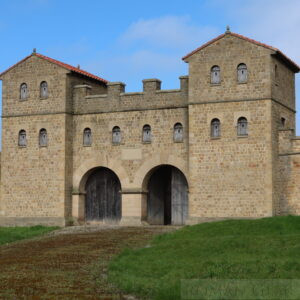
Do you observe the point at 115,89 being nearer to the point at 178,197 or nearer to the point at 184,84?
the point at 184,84

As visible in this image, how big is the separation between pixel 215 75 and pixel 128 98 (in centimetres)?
468

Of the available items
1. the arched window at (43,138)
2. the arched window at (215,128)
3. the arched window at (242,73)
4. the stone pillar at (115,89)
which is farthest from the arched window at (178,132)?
the arched window at (43,138)

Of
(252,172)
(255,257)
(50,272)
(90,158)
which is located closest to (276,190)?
(252,172)

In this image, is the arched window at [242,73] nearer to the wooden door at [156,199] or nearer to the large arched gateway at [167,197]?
the large arched gateway at [167,197]

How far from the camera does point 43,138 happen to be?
111 feet

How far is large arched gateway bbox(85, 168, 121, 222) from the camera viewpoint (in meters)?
33.8

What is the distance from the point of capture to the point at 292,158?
1155 inches

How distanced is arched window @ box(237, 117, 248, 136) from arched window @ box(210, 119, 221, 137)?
3.00 ft

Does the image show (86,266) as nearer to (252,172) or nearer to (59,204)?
(252,172)

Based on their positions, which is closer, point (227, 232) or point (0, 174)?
point (227, 232)

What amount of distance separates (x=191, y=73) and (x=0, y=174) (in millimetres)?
11262

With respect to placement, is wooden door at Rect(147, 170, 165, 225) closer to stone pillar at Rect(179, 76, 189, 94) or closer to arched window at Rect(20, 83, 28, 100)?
stone pillar at Rect(179, 76, 189, 94)

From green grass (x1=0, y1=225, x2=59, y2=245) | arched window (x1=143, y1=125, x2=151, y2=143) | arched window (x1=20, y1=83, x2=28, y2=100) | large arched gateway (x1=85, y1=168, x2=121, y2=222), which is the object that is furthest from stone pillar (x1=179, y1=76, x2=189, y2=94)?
green grass (x1=0, y1=225, x2=59, y2=245)

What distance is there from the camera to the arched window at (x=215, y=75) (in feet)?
99.1
